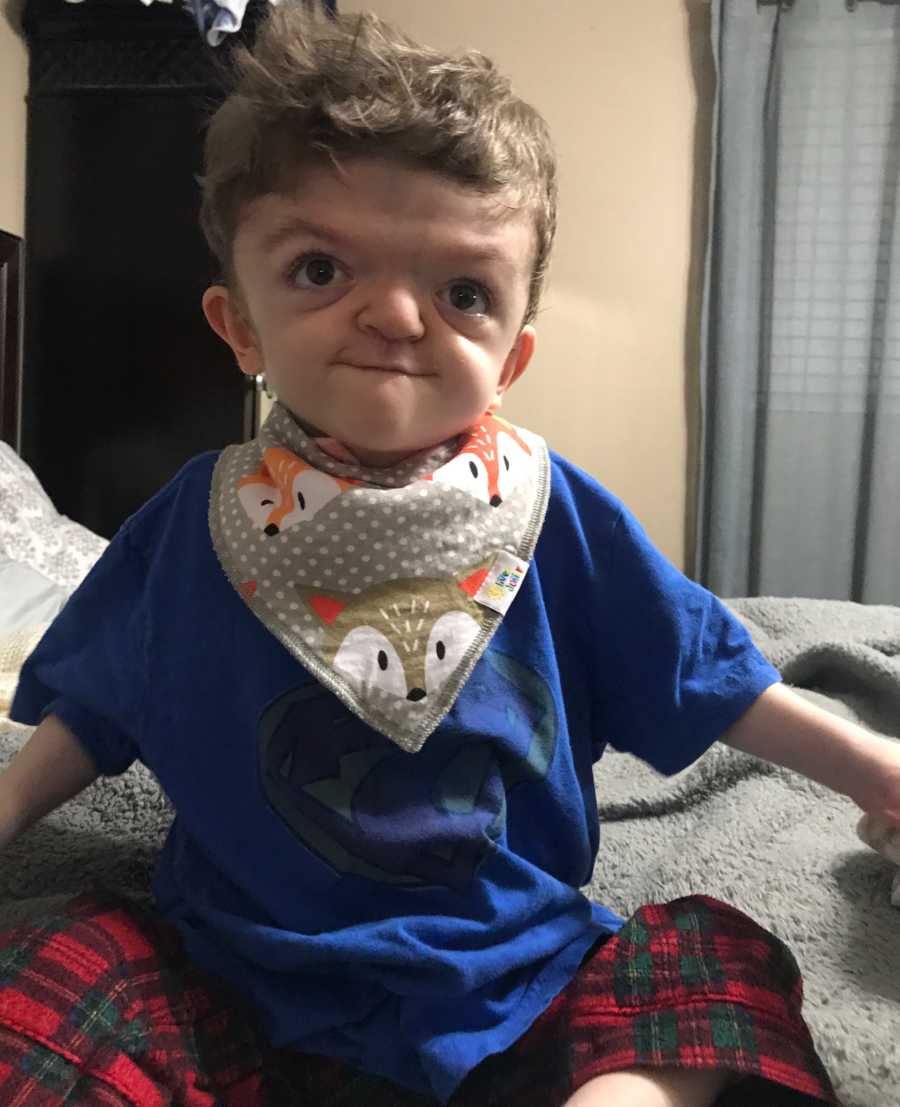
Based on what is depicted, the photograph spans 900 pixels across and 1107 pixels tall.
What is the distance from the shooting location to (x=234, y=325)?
0.67 meters

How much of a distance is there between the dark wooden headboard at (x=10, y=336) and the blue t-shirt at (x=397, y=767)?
5.39 ft

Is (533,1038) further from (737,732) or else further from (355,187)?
(355,187)

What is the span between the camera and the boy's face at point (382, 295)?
566mm

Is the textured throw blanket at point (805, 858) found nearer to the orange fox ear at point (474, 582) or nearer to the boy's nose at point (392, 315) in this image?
the orange fox ear at point (474, 582)

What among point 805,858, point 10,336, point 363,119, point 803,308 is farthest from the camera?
point 803,308

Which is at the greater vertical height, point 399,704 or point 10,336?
point 10,336

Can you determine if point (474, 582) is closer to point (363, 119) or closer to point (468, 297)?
point (468, 297)

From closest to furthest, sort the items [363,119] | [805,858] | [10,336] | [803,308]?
[363,119], [805,858], [10,336], [803,308]

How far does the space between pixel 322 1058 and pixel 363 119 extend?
55cm

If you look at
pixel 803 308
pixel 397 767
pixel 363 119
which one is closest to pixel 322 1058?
pixel 397 767

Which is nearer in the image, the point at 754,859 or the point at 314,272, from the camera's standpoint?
the point at 314,272

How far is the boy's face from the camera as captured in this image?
566 millimetres

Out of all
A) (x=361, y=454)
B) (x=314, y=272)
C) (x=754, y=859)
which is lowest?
(x=754, y=859)

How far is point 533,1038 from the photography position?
1.91 ft
